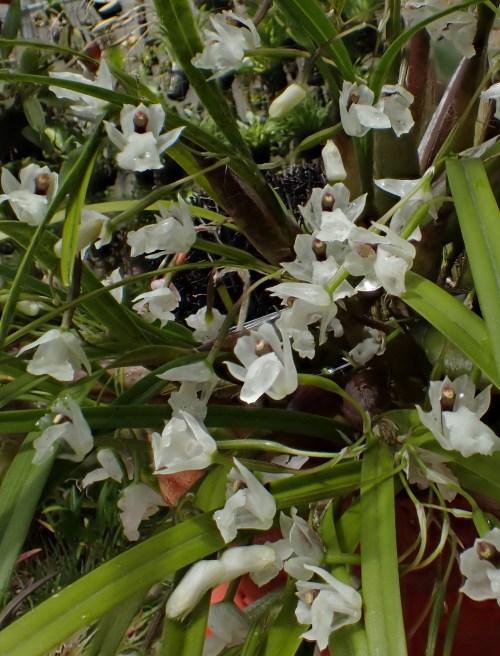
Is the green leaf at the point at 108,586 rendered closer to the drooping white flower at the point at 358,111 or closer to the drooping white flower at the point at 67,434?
the drooping white flower at the point at 67,434

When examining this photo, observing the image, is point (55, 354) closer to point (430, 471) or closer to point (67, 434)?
point (67, 434)

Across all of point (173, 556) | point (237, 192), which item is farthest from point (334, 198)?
point (173, 556)

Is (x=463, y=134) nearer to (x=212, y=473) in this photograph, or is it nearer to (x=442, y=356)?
(x=442, y=356)

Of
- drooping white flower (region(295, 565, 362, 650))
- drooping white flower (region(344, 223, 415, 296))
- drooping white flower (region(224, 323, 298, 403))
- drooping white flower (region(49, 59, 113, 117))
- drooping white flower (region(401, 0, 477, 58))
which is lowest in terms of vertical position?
drooping white flower (region(295, 565, 362, 650))

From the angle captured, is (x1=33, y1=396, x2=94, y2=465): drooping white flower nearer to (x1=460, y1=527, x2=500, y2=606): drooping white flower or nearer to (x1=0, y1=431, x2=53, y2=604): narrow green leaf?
(x1=0, y1=431, x2=53, y2=604): narrow green leaf

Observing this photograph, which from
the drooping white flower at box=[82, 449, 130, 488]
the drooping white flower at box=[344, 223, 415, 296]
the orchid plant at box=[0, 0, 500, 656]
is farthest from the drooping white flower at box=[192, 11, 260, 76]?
the drooping white flower at box=[82, 449, 130, 488]

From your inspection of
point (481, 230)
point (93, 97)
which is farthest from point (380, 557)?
point (93, 97)

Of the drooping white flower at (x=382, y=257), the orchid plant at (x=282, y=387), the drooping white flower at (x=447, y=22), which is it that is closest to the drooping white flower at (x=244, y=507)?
the orchid plant at (x=282, y=387)

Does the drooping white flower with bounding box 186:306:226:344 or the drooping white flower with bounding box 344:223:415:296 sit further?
the drooping white flower with bounding box 186:306:226:344

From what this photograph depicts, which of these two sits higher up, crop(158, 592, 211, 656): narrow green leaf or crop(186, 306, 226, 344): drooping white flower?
crop(186, 306, 226, 344): drooping white flower
